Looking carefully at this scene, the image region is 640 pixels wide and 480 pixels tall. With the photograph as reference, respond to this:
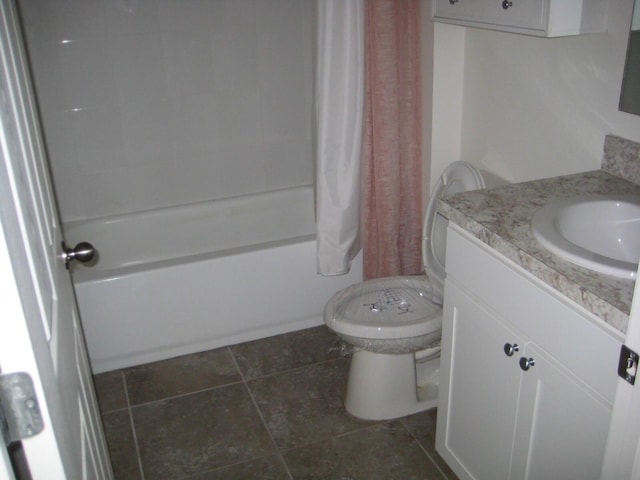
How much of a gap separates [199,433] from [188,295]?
1.85ft

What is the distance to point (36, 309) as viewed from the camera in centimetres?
81

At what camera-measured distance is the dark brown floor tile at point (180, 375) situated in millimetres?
2480

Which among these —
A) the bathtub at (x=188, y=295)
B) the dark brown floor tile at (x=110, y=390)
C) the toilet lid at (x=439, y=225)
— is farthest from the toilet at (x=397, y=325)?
the dark brown floor tile at (x=110, y=390)

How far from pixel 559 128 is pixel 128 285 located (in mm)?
1633

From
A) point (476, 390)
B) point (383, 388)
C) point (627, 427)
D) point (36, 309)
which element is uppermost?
point (36, 309)

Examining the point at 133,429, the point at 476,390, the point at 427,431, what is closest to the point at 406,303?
the point at 427,431

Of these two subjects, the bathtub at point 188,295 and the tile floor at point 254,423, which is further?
the bathtub at point 188,295

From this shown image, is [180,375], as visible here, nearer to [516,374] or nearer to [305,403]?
[305,403]

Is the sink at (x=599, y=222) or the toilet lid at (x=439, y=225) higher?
the sink at (x=599, y=222)

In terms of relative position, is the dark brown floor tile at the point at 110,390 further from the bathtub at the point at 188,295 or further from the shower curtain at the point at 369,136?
the shower curtain at the point at 369,136

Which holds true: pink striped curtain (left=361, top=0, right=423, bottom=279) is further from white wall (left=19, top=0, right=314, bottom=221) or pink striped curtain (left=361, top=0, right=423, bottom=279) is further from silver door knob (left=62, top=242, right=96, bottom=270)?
silver door knob (left=62, top=242, right=96, bottom=270)

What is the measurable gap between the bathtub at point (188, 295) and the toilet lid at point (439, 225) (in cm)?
59

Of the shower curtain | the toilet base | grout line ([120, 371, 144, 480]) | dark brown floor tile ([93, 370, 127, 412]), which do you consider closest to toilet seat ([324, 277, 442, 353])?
the toilet base

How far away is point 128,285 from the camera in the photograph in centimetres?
247
